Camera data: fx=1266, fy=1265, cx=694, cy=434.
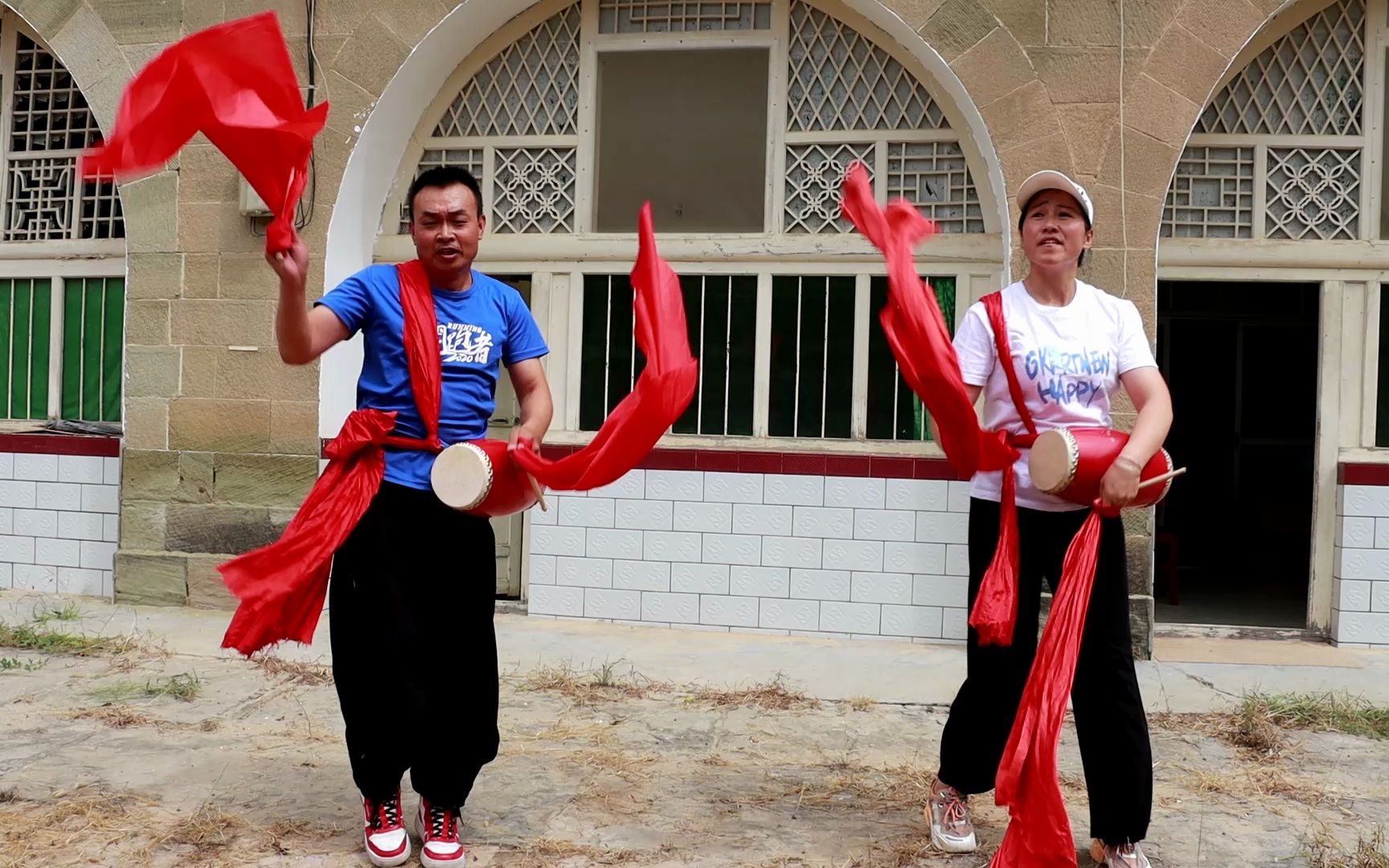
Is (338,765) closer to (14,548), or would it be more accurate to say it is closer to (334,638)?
(334,638)

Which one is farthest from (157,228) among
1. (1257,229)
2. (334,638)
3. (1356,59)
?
(1356,59)

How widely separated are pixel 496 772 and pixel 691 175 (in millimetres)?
4174

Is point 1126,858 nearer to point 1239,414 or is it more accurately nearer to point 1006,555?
point 1006,555

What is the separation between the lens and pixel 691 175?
23.8 ft

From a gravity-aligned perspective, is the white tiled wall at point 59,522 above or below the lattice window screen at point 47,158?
below

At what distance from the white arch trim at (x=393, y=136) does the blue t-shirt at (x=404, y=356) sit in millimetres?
3247

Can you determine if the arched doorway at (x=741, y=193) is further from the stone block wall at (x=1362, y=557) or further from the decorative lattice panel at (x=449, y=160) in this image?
the stone block wall at (x=1362, y=557)

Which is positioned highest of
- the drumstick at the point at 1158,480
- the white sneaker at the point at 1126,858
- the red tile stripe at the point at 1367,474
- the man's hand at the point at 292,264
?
the man's hand at the point at 292,264

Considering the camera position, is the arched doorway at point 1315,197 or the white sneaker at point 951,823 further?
the arched doorway at point 1315,197

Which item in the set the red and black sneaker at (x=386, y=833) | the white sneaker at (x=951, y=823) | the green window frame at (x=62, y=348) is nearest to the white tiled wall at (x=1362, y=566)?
the white sneaker at (x=951, y=823)

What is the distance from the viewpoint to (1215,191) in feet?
20.2

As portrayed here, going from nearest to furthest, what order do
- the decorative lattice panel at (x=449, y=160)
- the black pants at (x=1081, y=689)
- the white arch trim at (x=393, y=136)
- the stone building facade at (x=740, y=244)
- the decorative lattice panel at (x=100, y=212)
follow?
the black pants at (x=1081, y=689) → the stone building facade at (x=740, y=244) → the white arch trim at (x=393, y=136) → the decorative lattice panel at (x=449, y=160) → the decorative lattice panel at (x=100, y=212)

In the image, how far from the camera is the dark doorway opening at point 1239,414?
34.0ft

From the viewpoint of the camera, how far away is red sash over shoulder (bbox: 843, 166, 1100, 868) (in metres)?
2.95
